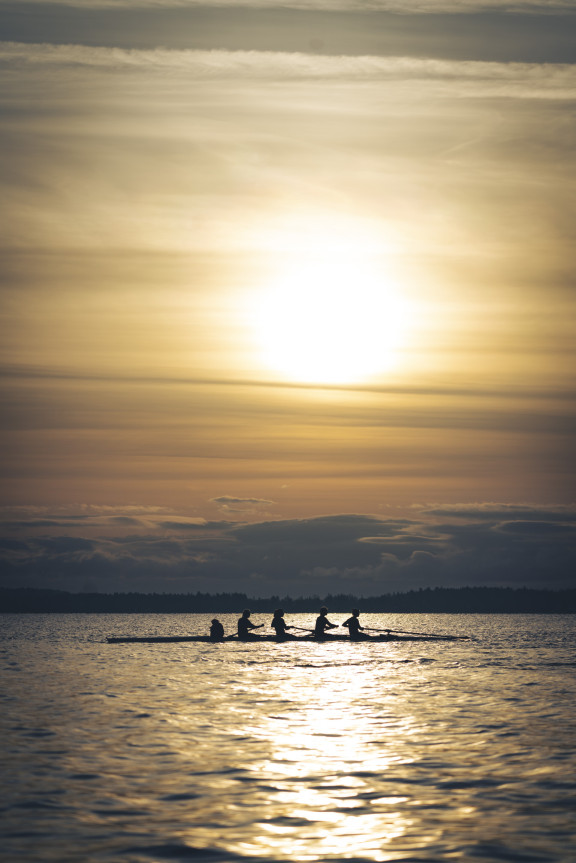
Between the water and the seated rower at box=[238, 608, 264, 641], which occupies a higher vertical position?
the seated rower at box=[238, 608, 264, 641]

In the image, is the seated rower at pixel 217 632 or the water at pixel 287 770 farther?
the seated rower at pixel 217 632

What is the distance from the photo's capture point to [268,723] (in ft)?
87.9

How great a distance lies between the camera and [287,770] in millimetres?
19562

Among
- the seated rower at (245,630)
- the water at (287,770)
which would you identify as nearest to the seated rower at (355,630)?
the seated rower at (245,630)

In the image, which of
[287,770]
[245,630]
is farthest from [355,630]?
[287,770]

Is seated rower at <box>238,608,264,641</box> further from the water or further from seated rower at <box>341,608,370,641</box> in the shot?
the water

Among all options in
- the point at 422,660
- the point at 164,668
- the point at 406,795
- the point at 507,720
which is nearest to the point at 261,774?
the point at 406,795

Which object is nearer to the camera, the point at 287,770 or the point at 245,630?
the point at 287,770

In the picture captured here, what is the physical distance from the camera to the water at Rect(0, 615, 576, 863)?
14.3 metres

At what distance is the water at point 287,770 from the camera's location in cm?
1427

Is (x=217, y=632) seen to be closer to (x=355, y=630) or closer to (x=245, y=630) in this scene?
(x=245, y=630)

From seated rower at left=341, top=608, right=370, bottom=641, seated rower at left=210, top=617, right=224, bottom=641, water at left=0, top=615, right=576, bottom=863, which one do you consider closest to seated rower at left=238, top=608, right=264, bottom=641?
seated rower at left=210, top=617, right=224, bottom=641

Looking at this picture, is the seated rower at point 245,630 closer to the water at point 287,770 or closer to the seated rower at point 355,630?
the seated rower at point 355,630

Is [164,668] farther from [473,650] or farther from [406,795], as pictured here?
[406,795]
